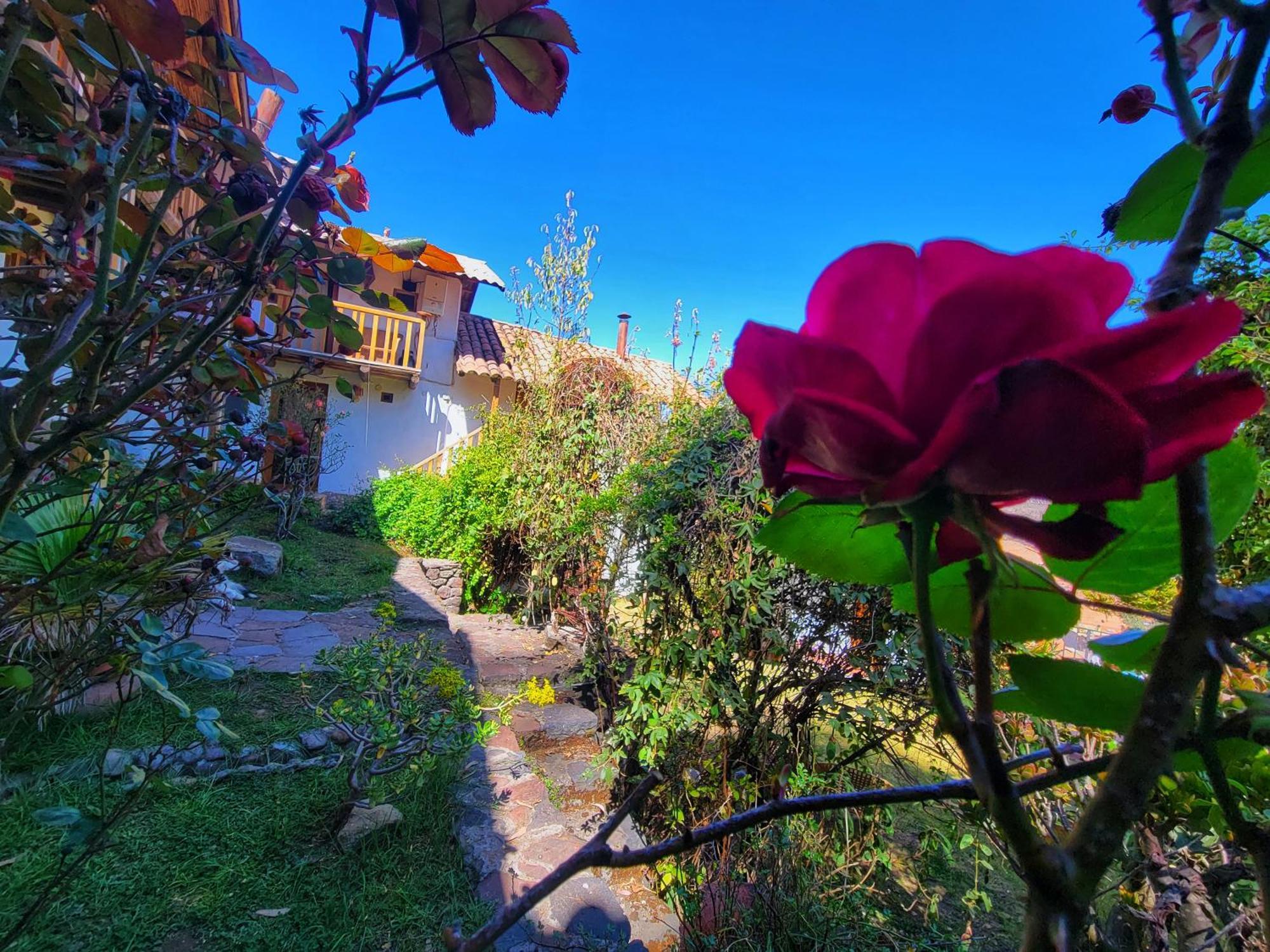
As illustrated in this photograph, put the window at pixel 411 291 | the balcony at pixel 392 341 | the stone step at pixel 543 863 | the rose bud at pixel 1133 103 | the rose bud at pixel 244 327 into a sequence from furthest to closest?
the window at pixel 411 291 → the balcony at pixel 392 341 → the stone step at pixel 543 863 → the rose bud at pixel 244 327 → the rose bud at pixel 1133 103

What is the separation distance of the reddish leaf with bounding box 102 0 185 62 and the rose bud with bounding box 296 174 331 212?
9.4 inches

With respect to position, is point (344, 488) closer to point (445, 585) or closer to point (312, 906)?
point (445, 585)

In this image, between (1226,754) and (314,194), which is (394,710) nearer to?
(314,194)

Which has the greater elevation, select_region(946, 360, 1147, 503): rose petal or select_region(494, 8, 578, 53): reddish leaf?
select_region(494, 8, 578, 53): reddish leaf

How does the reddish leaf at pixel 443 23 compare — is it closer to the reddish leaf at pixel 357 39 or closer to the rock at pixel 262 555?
the reddish leaf at pixel 357 39

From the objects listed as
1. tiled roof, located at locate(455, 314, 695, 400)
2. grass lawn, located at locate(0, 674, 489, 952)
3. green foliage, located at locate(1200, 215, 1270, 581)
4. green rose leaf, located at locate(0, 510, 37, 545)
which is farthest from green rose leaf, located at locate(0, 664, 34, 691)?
green foliage, located at locate(1200, 215, 1270, 581)

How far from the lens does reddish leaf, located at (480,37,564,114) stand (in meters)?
0.74

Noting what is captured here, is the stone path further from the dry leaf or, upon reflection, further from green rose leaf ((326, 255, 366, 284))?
green rose leaf ((326, 255, 366, 284))

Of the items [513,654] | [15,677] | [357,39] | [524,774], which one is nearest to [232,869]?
[524,774]

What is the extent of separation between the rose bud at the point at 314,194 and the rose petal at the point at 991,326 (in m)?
1.10

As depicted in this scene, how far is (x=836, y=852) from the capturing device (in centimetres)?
238

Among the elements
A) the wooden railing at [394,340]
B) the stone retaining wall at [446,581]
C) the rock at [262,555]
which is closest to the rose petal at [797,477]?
the stone retaining wall at [446,581]

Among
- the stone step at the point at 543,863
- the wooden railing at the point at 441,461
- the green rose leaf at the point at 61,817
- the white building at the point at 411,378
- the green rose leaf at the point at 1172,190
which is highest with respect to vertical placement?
the white building at the point at 411,378

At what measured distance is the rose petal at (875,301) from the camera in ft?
0.87
